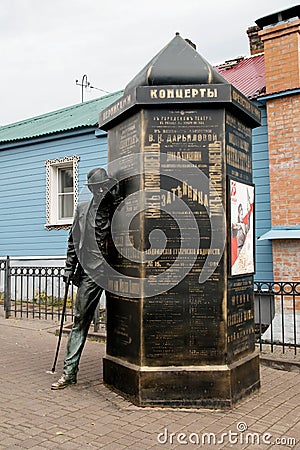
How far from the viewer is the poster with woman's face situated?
17.2ft

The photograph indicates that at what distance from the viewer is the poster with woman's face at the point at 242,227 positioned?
5.23 meters

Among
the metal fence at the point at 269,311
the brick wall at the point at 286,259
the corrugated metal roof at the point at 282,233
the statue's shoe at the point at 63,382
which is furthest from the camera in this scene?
the brick wall at the point at 286,259

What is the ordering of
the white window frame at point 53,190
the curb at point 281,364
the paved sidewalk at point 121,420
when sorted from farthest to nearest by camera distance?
the white window frame at point 53,190, the curb at point 281,364, the paved sidewalk at point 121,420

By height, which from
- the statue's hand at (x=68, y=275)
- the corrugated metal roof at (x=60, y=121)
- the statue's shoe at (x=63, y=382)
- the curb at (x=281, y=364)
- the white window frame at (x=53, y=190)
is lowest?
the curb at (x=281, y=364)

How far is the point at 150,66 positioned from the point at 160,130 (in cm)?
78

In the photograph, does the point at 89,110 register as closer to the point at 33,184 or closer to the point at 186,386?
the point at 33,184

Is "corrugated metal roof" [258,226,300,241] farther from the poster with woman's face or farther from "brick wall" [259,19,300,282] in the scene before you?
the poster with woman's face

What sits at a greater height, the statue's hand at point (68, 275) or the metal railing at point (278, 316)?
the statue's hand at point (68, 275)

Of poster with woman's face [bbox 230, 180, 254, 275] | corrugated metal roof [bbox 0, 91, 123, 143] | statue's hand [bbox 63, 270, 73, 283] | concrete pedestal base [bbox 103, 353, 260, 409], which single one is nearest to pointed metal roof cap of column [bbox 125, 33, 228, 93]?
poster with woman's face [bbox 230, 180, 254, 275]

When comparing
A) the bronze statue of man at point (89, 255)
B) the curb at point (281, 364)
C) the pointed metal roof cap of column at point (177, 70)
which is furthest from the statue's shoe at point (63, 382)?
the pointed metal roof cap of column at point (177, 70)

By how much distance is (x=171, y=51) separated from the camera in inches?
212

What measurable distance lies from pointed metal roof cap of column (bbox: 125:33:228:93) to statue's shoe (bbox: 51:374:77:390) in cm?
340

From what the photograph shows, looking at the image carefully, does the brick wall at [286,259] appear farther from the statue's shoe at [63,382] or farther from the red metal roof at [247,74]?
the statue's shoe at [63,382]

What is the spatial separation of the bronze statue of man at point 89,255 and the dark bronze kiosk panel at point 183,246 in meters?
0.41
